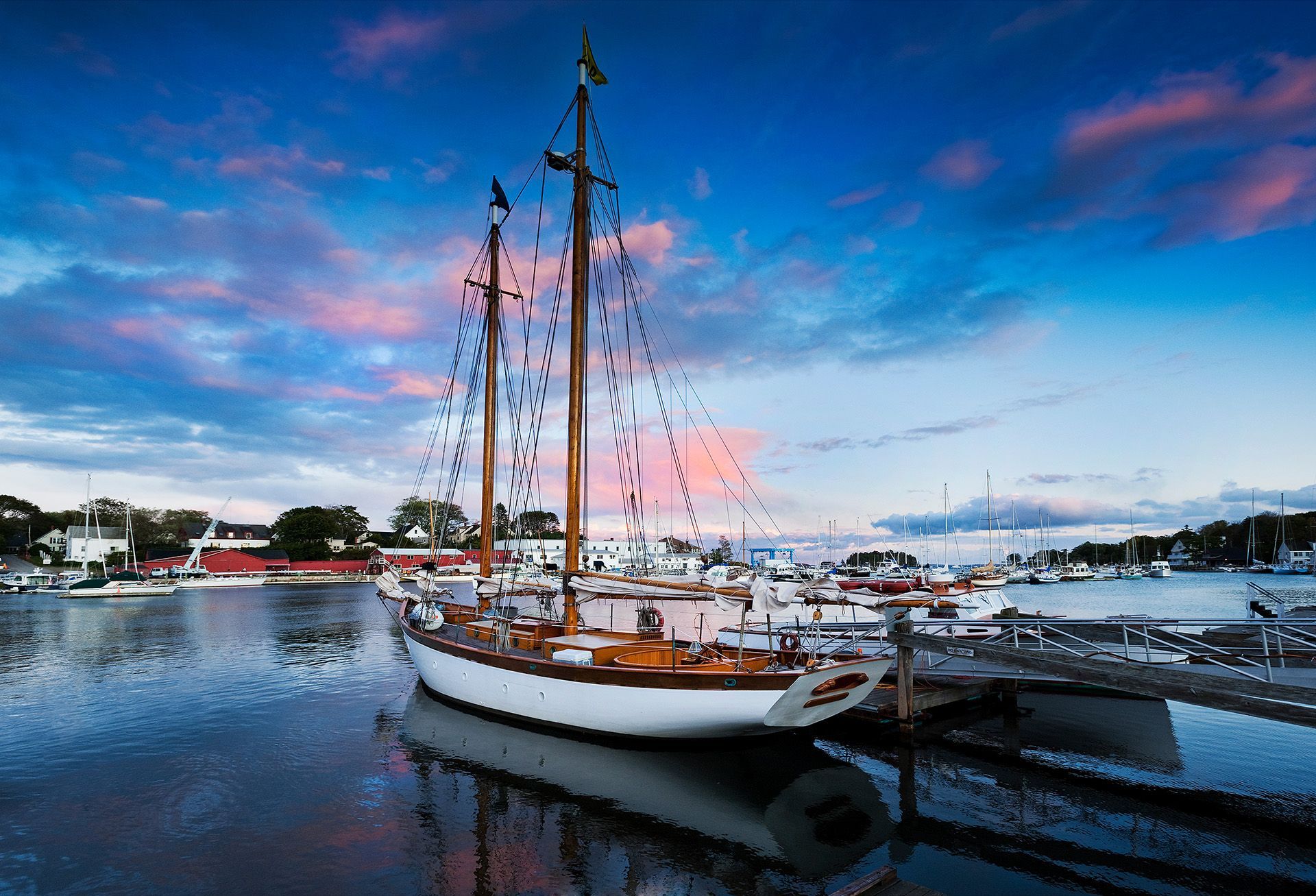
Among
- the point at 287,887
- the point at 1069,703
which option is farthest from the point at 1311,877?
the point at 287,887

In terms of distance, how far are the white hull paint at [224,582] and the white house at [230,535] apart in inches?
864

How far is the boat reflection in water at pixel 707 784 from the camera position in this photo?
34.0ft

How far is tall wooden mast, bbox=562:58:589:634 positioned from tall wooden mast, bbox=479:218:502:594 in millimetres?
9263

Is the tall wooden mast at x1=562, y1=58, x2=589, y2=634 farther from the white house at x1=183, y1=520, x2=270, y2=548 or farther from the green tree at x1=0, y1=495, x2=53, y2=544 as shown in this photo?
the green tree at x1=0, y1=495, x2=53, y2=544

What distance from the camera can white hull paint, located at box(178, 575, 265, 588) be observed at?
94.6 meters

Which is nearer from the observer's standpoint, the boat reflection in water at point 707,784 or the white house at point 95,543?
the boat reflection in water at point 707,784

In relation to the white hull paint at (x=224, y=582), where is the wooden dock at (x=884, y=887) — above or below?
above

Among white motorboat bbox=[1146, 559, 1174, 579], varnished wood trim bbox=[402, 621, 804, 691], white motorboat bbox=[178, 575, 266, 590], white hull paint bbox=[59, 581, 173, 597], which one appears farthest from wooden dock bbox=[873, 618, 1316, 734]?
white motorboat bbox=[1146, 559, 1174, 579]

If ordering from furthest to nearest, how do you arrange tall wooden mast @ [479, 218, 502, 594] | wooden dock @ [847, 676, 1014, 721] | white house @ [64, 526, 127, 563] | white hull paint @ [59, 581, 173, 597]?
white house @ [64, 526, 127, 563]
white hull paint @ [59, 581, 173, 597]
tall wooden mast @ [479, 218, 502, 594]
wooden dock @ [847, 676, 1014, 721]

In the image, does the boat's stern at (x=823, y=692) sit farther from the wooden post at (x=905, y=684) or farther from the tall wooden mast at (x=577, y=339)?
the tall wooden mast at (x=577, y=339)

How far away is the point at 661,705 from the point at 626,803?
222cm

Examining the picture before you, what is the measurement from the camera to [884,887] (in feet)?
21.2

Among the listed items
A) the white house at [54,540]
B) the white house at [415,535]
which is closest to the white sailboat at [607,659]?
the white house at [415,535]

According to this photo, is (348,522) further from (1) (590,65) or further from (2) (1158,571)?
(2) (1158,571)
